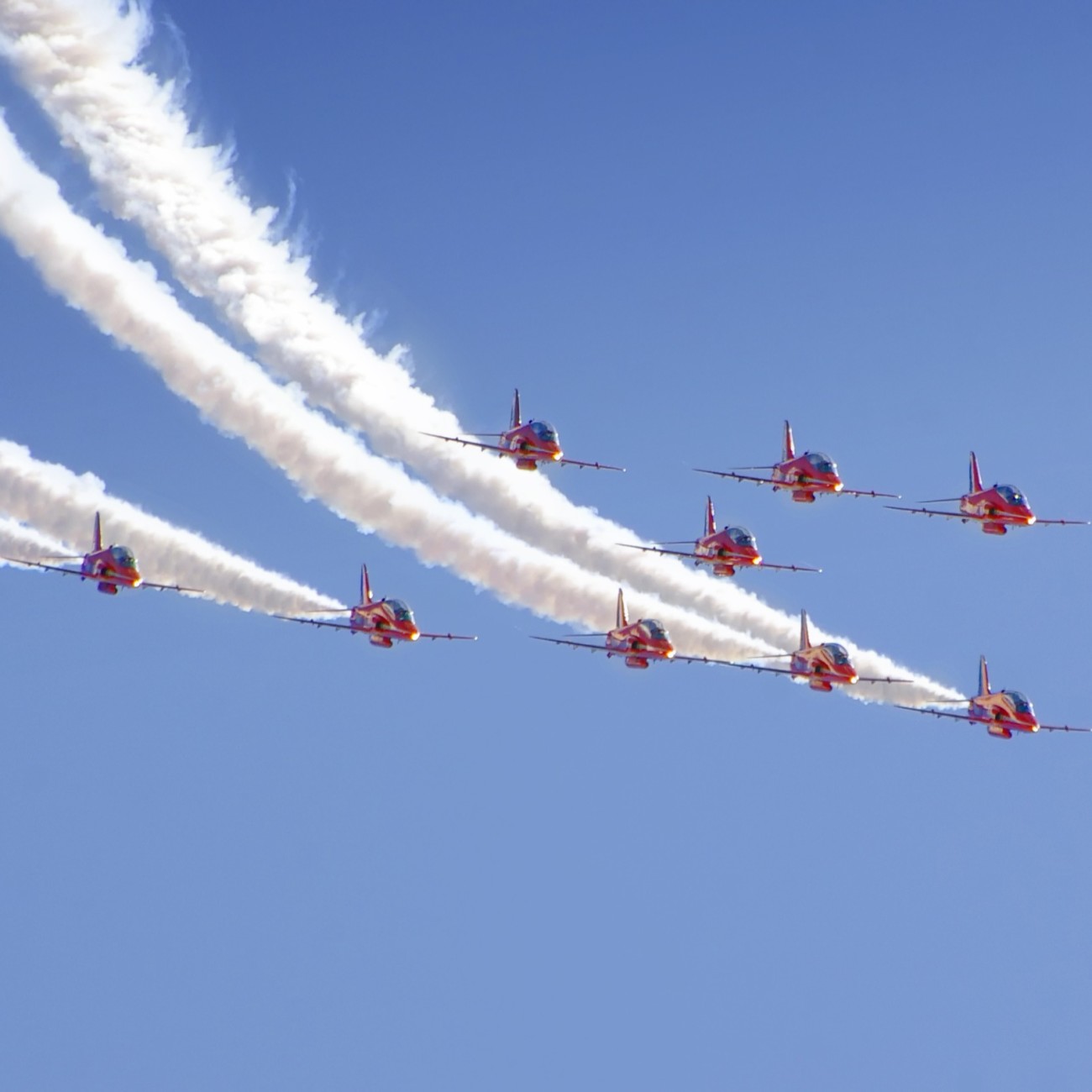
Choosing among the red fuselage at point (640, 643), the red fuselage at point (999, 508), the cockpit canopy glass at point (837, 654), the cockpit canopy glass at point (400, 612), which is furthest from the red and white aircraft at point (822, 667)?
the cockpit canopy glass at point (400, 612)

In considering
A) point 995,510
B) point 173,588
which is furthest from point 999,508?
point 173,588

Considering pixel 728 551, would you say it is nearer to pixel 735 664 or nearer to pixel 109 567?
pixel 735 664

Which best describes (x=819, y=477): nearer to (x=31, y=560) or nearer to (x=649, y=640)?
(x=649, y=640)

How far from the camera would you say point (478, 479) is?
93500 millimetres

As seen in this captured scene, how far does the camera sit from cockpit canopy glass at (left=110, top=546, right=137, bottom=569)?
294ft

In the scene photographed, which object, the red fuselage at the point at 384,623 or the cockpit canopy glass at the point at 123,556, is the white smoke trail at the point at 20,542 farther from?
the red fuselage at the point at 384,623

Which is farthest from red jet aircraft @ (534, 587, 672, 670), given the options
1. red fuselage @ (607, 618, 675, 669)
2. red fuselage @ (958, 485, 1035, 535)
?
red fuselage @ (958, 485, 1035, 535)

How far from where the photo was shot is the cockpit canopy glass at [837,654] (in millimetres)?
99312

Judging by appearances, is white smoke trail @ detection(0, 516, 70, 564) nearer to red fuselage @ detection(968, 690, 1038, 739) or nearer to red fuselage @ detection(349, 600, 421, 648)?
red fuselage @ detection(349, 600, 421, 648)

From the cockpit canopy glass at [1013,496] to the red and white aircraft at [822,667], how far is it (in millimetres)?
9000

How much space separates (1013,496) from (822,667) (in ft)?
36.7

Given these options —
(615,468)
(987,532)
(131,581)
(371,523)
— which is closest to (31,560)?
(131,581)

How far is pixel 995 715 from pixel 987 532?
806 centimetres

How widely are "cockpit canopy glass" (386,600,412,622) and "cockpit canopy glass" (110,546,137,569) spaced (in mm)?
10840
